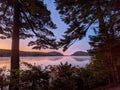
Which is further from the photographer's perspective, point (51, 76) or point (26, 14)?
point (26, 14)

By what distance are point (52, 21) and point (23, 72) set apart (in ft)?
14.4

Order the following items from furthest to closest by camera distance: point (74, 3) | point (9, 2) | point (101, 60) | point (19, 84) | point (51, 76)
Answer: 1. point (74, 3)
2. point (101, 60)
3. point (9, 2)
4. point (51, 76)
5. point (19, 84)

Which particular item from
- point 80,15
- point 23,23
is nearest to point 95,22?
point 80,15

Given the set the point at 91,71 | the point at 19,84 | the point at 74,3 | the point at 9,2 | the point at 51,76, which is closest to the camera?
the point at 19,84

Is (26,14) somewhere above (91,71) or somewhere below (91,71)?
above

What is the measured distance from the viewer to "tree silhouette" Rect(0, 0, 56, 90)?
39.7 ft

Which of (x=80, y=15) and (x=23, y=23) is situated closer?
(x=23, y=23)

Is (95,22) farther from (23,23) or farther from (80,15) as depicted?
(23,23)

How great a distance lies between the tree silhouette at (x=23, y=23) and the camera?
12.1 m

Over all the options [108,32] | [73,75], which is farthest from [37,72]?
[108,32]

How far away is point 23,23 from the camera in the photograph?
42.6 ft

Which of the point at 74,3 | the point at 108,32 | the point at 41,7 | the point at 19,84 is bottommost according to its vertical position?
the point at 19,84

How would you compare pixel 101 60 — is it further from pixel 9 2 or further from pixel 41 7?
pixel 9 2

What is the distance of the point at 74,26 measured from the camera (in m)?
16.4
